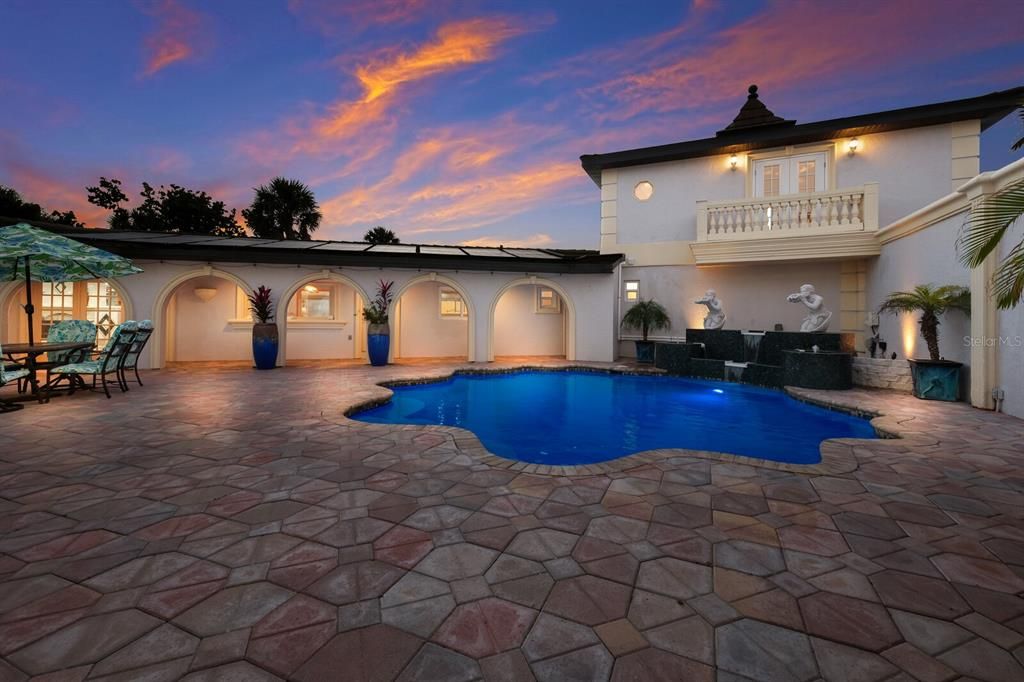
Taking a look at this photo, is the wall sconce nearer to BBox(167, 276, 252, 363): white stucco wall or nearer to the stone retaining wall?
BBox(167, 276, 252, 363): white stucco wall

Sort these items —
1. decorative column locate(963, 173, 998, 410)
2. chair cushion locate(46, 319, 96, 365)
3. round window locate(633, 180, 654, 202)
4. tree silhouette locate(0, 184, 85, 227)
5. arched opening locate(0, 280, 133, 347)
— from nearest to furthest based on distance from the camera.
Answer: decorative column locate(963, 173, 998, 410)
chair cushion locate(46, 319, 96, 365)
arched opening locate(0, 280, 133, 347)
round window locate(633, 180, 654, 202)
tree silhouette locate(0, 184, 85, 227)

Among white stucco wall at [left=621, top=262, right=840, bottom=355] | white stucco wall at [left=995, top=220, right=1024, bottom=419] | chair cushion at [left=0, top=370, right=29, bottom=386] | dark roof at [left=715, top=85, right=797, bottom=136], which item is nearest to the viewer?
chair cushion at [left=0, top=370, right=29, bottom=386]

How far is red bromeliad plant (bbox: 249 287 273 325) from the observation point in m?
11.5

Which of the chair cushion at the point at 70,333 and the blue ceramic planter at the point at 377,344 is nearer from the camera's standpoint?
the chair cushion at the point at 70,333

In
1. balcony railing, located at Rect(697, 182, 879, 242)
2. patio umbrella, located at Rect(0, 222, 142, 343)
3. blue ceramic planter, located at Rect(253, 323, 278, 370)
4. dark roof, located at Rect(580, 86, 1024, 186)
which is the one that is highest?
dark roof, located at Rect(580, 86, 1024, 186)

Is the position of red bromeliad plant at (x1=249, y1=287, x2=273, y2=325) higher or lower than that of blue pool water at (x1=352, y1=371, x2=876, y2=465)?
higher

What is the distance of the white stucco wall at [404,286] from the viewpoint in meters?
11.5

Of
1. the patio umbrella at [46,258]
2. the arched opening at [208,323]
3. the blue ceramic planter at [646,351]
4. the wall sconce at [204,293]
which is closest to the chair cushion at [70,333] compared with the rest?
the patio umbrella at [46,258]

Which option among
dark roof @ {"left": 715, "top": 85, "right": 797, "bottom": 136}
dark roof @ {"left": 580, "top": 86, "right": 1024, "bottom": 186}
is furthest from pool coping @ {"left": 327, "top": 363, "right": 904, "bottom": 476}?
dark roof @ {"left": 715, "top": 85, "right": 797, "bottom": 136}

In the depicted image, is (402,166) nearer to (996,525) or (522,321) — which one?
(522,321)

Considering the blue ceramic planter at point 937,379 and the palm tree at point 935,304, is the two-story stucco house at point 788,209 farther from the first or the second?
the blue ceramic planter at point 937,379

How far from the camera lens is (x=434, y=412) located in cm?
744

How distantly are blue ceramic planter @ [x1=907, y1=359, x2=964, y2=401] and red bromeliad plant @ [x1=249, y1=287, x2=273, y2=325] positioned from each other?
15.3 metres

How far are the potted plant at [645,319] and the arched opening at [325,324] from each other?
9.35 meters
